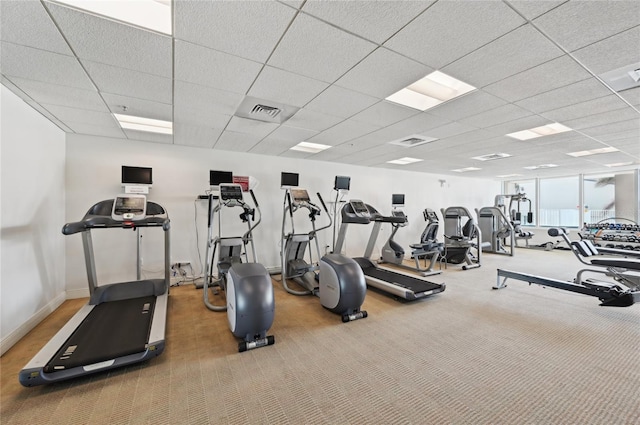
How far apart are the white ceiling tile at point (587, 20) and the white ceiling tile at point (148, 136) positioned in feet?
15.6

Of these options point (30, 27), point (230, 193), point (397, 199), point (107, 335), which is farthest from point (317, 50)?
point (397, 199)

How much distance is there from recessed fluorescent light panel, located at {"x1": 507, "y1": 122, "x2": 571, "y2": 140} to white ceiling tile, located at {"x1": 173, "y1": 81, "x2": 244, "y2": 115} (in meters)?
4.41

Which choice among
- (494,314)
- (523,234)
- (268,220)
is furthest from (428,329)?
(523,234)

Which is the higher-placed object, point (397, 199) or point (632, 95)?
point (632, 95)

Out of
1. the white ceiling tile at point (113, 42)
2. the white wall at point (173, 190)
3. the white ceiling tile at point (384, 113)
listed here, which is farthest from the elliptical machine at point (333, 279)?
the white ceiling tile at point (113, 42)

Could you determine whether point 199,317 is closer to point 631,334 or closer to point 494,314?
point 494,314

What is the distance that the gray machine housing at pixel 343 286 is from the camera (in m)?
3.15

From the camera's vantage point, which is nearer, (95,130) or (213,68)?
(213,68)

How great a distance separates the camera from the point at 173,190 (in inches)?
184

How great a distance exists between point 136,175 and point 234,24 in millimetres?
3639

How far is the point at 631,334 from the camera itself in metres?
2.77

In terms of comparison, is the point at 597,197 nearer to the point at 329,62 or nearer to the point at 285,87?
the point at 329,62

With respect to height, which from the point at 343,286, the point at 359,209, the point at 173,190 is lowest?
the point at 343,286

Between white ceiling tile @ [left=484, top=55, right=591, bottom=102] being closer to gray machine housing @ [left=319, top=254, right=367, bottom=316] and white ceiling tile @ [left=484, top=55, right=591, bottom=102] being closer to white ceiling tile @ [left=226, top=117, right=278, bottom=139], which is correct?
gray machine housing @ [left=319, top=254, right=367, bottom=316]
